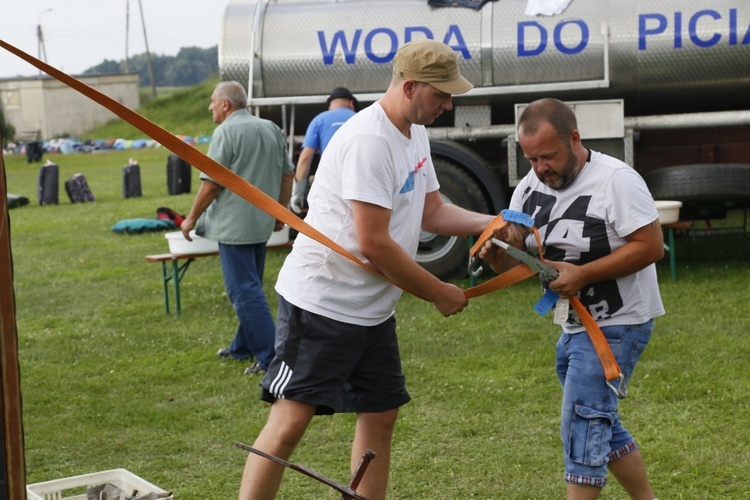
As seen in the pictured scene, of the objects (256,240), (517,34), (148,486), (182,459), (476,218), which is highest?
(517,34)

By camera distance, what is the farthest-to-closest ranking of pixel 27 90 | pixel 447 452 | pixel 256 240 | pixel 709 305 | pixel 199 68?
pixel 199 68 < pixel 27 90 < pixel 709 305 < pixel 256 240 < pixel 447 452

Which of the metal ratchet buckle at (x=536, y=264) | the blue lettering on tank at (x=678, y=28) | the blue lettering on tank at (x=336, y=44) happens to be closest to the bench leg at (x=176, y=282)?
the blue lettering on tank at (x=336, y=44)

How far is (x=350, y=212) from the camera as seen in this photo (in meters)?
3.63

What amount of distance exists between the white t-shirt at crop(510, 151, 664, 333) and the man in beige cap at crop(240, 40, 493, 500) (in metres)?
0.40

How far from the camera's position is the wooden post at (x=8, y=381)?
2324 millimetres

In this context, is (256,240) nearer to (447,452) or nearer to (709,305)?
(447,452)

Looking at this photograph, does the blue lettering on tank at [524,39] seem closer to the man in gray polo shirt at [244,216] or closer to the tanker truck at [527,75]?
the tanker truck at [527,75]

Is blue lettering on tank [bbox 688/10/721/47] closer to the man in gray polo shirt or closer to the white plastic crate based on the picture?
the man in gray polo shirt

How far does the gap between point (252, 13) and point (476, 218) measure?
631 centimetres

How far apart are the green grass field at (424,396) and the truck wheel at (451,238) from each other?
0.79 feet

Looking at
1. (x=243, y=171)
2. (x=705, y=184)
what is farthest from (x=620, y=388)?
(x=705, y=184)

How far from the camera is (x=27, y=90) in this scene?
56.0 meters

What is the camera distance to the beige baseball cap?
3484 millimetres

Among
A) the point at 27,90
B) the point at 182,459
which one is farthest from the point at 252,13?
the point at 27,90
